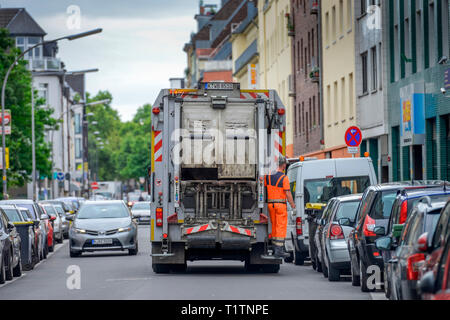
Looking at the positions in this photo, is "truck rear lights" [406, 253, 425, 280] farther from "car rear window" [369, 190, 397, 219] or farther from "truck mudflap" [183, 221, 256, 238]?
"truck mudflap" [183, 221, 256, 238]

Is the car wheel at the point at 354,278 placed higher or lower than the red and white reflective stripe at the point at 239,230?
lower

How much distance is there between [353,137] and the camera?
32.8m

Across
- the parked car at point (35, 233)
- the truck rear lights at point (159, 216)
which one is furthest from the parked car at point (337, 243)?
the parked car at point (35, 233)

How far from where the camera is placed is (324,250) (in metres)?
20.9

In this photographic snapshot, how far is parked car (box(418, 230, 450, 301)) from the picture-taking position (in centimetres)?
933

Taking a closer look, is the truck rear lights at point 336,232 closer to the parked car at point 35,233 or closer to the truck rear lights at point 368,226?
the truck rear lights at point 368,226

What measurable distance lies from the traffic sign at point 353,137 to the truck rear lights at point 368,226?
50.1ft

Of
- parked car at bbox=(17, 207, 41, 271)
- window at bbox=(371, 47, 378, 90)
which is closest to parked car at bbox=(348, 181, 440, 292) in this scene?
parked car at bbox=(17, 207, 41, 271)

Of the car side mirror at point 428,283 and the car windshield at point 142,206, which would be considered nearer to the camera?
the car side mirror at point 428,283

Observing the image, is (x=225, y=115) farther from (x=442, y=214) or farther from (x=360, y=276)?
(x=442, y=214)

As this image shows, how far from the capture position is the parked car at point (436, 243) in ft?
32.8

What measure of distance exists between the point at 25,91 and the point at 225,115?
1684 inches

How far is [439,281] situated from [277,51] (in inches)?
2579
